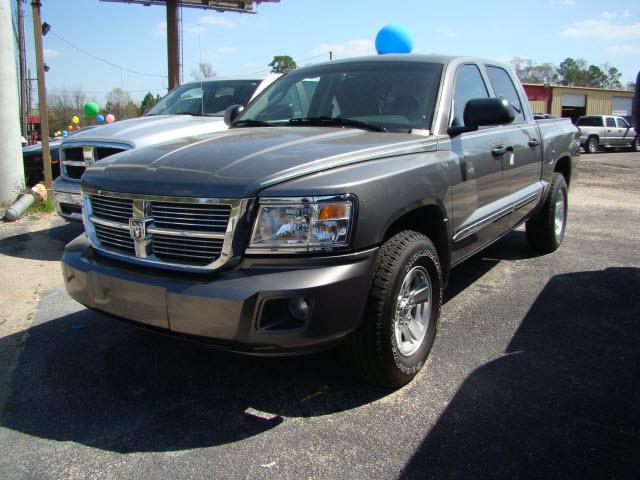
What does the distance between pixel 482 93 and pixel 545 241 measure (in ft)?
7.19

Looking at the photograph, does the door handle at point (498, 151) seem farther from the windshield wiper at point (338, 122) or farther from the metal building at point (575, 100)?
the metal building at point (575, 100)

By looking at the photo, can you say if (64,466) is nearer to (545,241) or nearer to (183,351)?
(183,351)

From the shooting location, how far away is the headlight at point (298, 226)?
2.41m

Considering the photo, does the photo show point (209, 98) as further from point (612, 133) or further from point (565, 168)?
point (612, 133)

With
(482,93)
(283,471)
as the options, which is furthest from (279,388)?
(482,93)

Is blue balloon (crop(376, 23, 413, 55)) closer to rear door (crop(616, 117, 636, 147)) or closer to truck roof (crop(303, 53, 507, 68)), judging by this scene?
truck roof (crop(303, 53, 507, 68))

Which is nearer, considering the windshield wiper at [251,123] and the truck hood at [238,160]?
the truck hood at [238,160]

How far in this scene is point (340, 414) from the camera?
8.96 ft

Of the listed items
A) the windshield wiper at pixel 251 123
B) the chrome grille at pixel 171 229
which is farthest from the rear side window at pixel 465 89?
the chrome grille at pixel 171 229

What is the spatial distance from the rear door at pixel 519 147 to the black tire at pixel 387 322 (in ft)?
5.61

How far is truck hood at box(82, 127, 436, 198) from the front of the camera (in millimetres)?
2475

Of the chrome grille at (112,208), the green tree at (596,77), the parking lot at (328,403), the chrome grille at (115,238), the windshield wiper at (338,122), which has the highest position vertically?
the green tree at (596,77)

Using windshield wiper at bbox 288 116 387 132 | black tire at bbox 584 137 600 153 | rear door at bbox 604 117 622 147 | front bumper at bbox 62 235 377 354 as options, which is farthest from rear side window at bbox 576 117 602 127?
front bumper at bbox 62 235 377 354

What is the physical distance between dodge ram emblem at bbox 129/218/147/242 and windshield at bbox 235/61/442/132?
1465 mm
